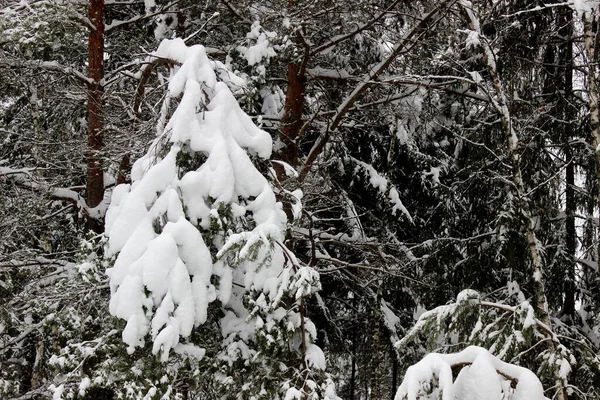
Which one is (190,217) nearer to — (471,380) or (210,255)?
(210,255)

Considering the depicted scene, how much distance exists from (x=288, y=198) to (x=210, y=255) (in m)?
1.34

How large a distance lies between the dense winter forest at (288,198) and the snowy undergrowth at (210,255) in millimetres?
20

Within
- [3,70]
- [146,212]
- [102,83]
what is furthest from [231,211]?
[3,70]

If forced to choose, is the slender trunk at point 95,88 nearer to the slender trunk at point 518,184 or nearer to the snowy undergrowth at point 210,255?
the snowy undergrowth at point 210,255

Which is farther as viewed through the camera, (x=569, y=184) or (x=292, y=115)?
(x=292, y=115)

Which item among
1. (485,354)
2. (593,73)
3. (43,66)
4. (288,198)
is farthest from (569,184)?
(43,66)

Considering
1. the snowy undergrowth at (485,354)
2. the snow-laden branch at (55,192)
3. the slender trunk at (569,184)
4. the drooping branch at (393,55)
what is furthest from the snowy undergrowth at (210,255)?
the slender trunk at (569,184)

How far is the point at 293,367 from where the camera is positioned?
462cm

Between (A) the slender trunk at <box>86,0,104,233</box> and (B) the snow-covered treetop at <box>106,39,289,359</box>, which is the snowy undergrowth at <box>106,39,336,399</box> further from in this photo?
(A) the slender trunk at <box>86,0,104,233</box>

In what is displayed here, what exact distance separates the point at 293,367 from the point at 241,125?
2.15 m

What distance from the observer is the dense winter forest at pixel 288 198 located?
13.4ft

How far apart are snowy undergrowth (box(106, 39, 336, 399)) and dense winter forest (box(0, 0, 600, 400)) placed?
0.07 feet

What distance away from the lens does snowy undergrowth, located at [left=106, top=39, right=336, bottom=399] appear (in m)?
3.89

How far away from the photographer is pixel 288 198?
210 inches
